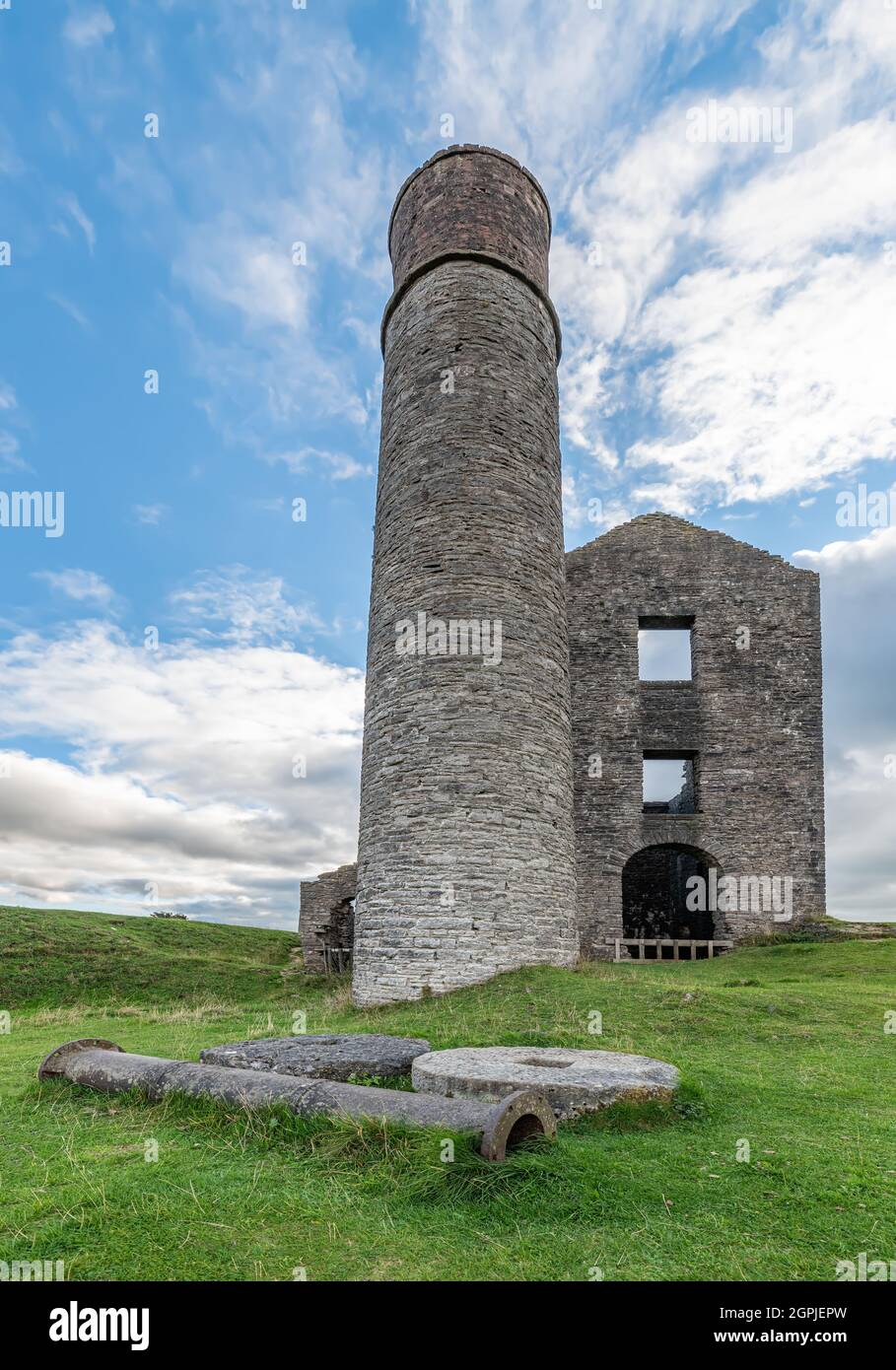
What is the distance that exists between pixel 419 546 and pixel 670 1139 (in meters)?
10.5

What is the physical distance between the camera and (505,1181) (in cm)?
424

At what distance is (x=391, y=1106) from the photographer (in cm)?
503

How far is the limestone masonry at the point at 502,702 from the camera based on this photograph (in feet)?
41.4

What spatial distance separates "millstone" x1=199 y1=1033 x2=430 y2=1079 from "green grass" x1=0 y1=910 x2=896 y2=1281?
0.87 metres

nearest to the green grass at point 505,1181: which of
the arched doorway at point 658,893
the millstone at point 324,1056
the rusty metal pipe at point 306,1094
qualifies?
the rusty metal pipe at point 306,1094

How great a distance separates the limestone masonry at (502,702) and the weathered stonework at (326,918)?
5cm

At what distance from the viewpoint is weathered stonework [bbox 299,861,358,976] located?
797 inches

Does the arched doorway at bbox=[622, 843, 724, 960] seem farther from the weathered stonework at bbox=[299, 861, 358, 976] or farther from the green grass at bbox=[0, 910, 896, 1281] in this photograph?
the green grass at bbox=[0, 910, 896, 1281]

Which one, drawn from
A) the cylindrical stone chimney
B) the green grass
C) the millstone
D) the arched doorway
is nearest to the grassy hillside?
the cylindrical stone chimney

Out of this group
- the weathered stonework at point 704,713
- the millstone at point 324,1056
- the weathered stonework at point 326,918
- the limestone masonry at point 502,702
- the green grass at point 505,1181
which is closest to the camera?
the green grass at point 505,1181

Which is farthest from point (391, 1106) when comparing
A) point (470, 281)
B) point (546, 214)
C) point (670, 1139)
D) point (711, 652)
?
point (711, 652)

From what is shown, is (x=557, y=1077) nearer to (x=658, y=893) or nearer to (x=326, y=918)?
(x=326, y=918)

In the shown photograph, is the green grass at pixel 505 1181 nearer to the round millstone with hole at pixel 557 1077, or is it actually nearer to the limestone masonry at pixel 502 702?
the round millstone with hole at pixel 557 1077
